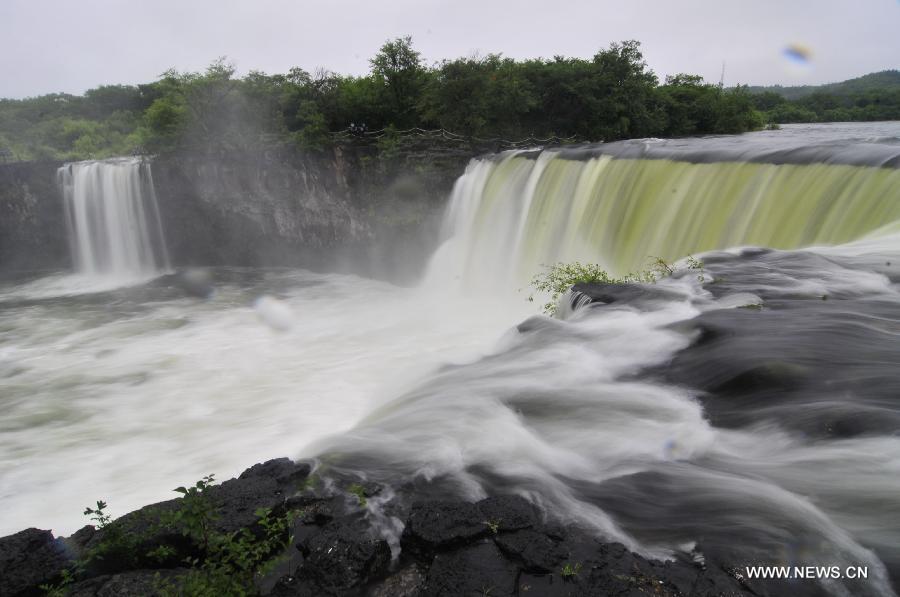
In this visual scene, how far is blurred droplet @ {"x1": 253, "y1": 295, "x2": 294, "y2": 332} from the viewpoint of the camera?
1405 centimetres

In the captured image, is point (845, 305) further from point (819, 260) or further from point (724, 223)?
point (724, 223)

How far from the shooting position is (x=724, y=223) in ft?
32.1

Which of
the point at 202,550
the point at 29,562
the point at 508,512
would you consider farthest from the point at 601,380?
the point at 29,562

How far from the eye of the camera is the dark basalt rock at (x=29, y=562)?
10.7 feet


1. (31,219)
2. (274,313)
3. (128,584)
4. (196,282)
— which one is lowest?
(274,313)

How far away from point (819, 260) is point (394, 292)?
1250cm

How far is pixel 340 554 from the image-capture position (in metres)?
3.13

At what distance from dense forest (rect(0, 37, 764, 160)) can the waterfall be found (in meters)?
3.87

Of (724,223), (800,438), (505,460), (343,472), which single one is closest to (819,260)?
(724,223)

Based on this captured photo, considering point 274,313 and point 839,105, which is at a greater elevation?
point 839,105

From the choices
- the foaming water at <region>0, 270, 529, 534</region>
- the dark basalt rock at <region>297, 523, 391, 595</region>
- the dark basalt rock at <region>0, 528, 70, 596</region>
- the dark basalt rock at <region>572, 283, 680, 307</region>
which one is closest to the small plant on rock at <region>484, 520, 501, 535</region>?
the dark basalt rock at <region>297, 523, 391, 595</region>

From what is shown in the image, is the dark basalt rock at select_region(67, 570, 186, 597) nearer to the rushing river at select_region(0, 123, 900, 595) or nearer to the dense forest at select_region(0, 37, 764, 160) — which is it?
the rushing river at select_region(0, 123, 900, 595)

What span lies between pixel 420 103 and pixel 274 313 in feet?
30.7

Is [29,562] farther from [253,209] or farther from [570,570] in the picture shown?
[253,209]
